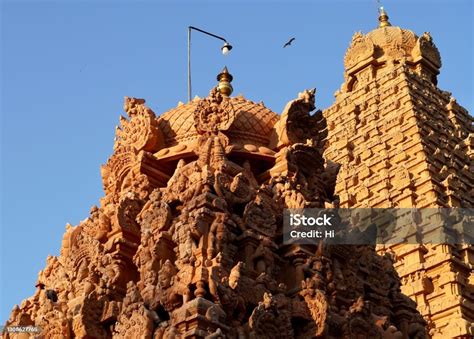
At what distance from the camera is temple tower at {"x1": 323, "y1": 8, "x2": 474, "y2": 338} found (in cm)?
2394

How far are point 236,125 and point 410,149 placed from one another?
49.4 feet

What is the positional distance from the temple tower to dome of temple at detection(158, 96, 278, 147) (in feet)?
30.3

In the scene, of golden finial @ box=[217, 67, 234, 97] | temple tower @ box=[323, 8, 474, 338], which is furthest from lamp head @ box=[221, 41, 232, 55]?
temple tower @ box=[323, 8, 474, 338]

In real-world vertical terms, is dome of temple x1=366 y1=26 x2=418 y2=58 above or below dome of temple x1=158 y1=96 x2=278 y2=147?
above

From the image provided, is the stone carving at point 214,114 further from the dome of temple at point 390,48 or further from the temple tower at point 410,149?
the dome of temple at point 390,48

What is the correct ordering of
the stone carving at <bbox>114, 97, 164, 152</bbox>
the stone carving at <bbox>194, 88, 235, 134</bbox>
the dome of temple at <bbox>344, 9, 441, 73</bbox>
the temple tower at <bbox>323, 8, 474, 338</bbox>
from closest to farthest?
the stone carving at <bbox>194, 88, 235, 134</bbox>
the stone carving at <bbox>114, 97, 164, 152</bbox>
the temple tower at <bbox>323, 8, 474, 338</bbox>
the dome of temple at <bbox>344, 9, 441, 73</bbox>

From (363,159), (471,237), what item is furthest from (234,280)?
(363,159)

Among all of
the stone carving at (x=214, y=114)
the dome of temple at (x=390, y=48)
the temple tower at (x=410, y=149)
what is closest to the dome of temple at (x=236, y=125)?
the stone carving at (x=214, y=114)

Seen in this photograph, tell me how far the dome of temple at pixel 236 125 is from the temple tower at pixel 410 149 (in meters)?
9.25

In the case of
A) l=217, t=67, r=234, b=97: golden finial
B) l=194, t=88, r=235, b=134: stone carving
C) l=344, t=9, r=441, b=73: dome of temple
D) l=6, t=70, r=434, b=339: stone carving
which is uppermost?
l=344, t=9, r=441, b=73: dome of temple

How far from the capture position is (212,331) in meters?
11.9

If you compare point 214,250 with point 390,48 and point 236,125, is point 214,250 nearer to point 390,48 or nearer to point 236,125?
point 236,125

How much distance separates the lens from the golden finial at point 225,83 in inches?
664

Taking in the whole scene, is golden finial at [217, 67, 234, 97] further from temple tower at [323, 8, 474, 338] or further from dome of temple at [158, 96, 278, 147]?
temple tower at [323, 8, 474, 338]
